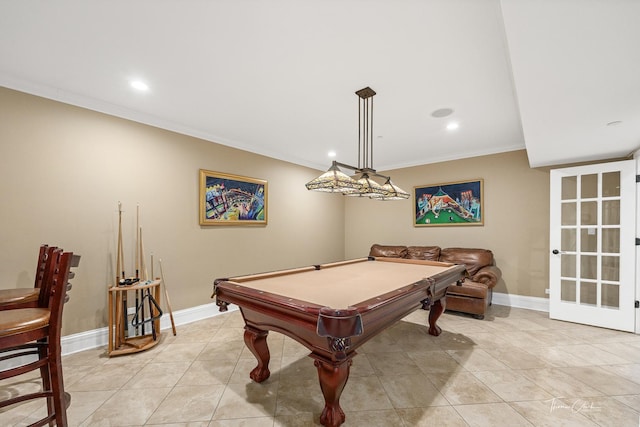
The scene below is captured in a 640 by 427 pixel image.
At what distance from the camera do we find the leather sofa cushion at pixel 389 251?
4851mm

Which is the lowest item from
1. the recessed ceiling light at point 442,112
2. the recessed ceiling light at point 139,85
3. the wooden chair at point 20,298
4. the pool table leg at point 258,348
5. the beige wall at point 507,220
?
the pool table leg at point 258,348

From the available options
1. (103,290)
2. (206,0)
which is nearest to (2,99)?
(103,290)

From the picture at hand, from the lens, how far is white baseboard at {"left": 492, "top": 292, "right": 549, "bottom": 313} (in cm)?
392

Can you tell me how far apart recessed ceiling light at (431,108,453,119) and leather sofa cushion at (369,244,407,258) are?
257cm

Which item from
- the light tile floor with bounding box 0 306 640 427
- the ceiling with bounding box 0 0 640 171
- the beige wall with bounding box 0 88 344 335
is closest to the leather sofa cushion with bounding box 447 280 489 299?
the light tile floor with bounding box 0 306 640 427

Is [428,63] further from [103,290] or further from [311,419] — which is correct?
[103,290]

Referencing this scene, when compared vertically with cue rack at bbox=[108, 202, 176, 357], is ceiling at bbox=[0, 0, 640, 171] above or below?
A: above

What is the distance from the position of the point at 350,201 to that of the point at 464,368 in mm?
4188

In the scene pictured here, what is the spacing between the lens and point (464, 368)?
2328mm

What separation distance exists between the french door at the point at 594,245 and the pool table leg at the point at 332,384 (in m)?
3.67

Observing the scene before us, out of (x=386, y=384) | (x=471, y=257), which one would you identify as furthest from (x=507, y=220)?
(x=386, y=384)

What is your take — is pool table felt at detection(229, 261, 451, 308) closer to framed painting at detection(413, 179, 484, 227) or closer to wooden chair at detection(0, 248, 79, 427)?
wooden chair at detection(0, 248, 79, 427)

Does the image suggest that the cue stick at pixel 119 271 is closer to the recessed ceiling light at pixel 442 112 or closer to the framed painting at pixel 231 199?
the framed painting at pixel 231 199

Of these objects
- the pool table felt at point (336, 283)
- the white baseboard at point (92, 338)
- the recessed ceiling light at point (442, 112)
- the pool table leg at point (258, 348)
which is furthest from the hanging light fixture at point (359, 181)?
the white baseboard at point (92, 338)
